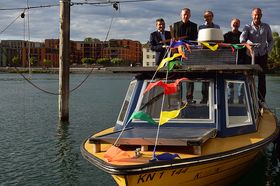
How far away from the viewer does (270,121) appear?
11867 mm

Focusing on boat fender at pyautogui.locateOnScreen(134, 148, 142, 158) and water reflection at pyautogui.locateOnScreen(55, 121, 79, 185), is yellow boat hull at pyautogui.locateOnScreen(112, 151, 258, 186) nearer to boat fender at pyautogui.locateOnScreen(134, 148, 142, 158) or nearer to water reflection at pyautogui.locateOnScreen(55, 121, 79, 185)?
boat fender at pyautogui.locateOnScreen(134, 148, 142, 158)

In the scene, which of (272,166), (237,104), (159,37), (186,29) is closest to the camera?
(237,104)

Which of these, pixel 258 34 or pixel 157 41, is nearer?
pixel 157 41

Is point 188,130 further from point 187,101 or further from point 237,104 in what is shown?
point 237,104

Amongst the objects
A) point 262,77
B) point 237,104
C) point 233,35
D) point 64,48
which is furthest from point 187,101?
point 64,48

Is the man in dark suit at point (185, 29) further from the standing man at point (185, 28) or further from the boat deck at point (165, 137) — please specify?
the boat deck at point (165, 137)

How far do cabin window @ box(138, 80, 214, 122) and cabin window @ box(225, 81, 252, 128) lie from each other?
17.6 inches

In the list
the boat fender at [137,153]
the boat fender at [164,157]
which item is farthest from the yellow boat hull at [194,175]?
the boat fender at [137,153]

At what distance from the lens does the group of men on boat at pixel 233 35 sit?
36.9 feet

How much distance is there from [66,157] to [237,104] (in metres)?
6.95

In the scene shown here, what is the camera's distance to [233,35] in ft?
41.6

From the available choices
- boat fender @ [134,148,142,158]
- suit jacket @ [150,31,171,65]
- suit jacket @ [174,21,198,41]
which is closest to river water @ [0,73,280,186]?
boat fender @ [134,148,142,158]

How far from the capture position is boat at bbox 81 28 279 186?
298 inches

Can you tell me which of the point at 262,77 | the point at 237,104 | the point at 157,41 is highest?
the point at 157,41
